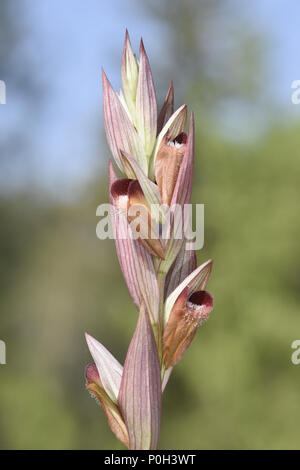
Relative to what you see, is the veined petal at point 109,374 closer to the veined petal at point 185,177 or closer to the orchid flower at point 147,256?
the orchid flower at point 147,256

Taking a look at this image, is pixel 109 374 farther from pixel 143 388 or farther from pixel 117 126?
pixel 117 126

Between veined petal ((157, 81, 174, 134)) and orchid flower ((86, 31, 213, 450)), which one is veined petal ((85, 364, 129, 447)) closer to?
orchid flower ((86, 31, 213, 450))

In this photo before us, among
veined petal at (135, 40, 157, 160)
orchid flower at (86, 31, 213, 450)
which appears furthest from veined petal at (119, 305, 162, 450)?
veined petal at (135, 40, 157, 160)

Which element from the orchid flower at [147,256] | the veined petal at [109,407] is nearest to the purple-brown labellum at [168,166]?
the orchid flower at [147,256]

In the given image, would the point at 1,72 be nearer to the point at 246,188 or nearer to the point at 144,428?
the point at 246,188

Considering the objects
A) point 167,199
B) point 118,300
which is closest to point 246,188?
point 118,300

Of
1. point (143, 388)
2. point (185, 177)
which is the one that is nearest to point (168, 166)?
point (185, 177)
